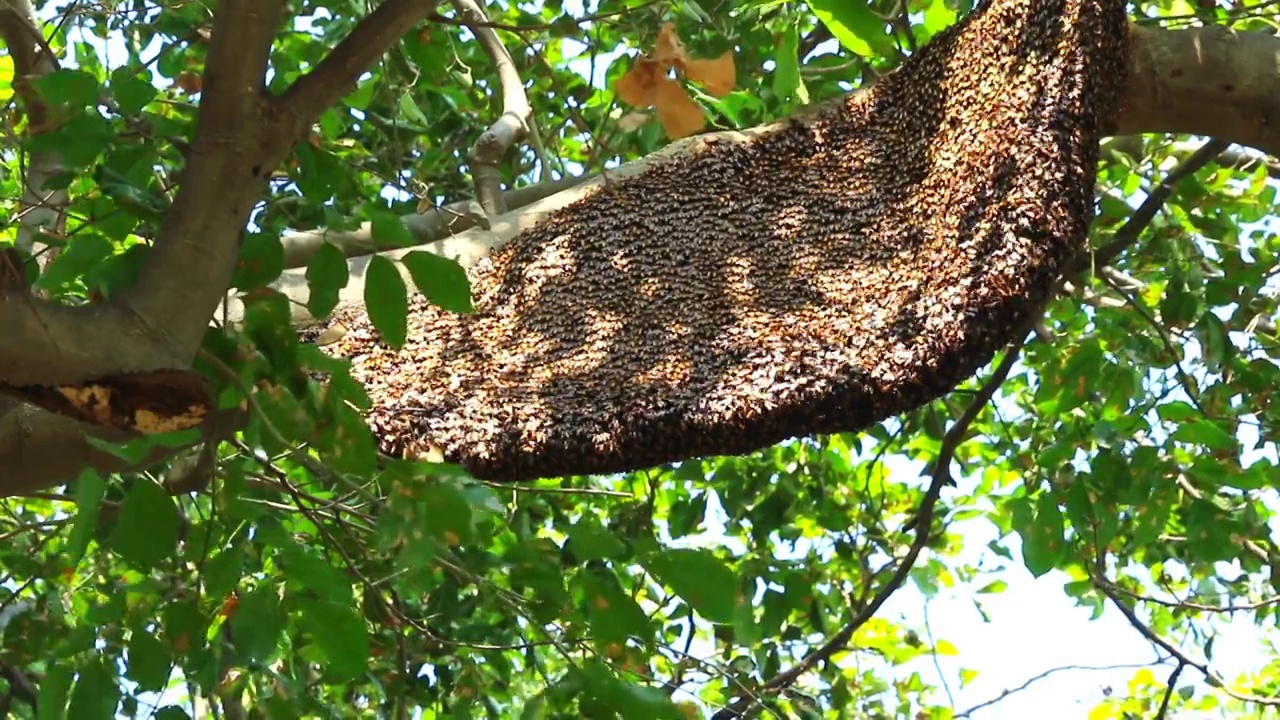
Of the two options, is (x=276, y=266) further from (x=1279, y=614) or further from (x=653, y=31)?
(x=1279, y=614)

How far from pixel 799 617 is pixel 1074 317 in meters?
1.29

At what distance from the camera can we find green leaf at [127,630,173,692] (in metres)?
1.69

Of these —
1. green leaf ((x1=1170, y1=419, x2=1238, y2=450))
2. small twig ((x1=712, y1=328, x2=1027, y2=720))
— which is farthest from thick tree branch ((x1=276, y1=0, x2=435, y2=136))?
small twig ((x1=712, y1=328, x2=1027, y2=720))

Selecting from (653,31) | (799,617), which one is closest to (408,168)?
(653,31)

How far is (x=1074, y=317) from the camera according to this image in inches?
161

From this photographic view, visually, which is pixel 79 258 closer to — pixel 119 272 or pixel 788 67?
pixel 119 272

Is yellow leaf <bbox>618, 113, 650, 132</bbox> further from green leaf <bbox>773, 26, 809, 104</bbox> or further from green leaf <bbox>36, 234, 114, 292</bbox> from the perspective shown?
green leaf <bbox>36, 234, 114, 292</bbox>

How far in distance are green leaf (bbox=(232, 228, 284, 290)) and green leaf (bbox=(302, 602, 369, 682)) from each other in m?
0.41

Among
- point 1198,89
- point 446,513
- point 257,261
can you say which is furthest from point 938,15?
point 446,513

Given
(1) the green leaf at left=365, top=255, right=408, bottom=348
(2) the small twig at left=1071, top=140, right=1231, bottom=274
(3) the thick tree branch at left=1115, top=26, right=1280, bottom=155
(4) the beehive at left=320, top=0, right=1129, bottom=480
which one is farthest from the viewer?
(2) the small twig at left=1071, top=140, right=1231, bottom=274

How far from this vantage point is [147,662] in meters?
1.69

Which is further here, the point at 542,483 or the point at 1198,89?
the point at 542,483

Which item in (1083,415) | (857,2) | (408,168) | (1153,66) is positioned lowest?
(857,2)

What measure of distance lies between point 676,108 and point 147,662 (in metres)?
1.06
